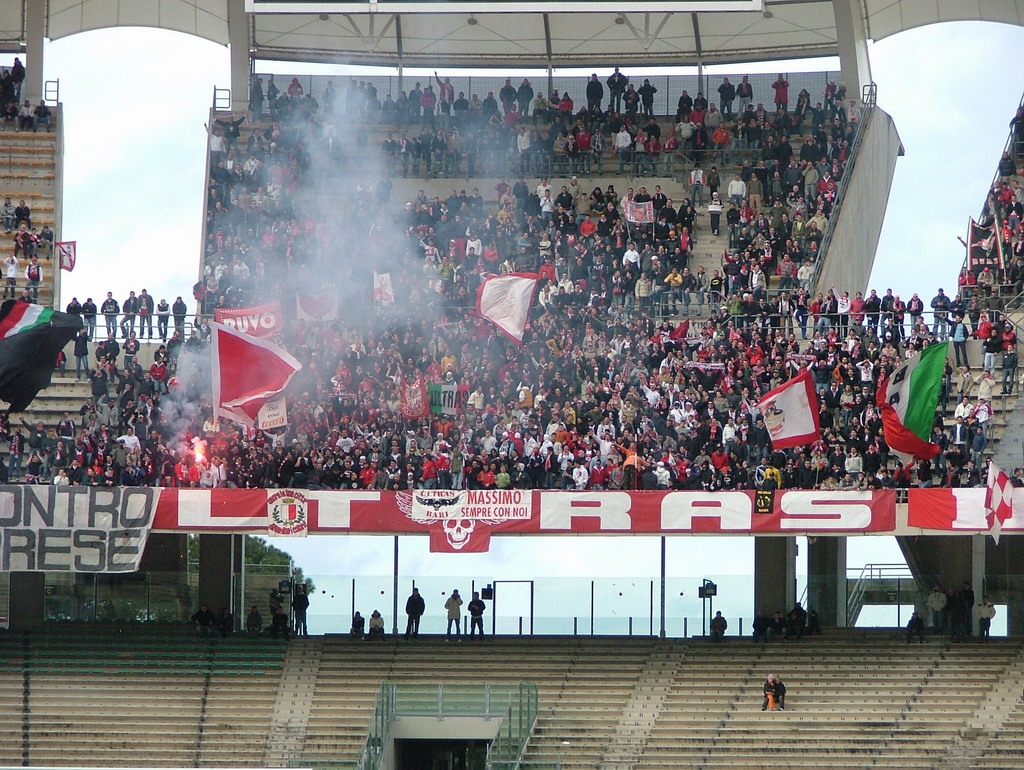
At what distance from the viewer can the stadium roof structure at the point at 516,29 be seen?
48.9 m

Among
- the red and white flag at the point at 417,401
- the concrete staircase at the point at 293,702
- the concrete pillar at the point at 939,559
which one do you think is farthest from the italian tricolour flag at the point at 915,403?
the concrete staircase at the point at 293,702

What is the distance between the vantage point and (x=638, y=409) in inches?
1437

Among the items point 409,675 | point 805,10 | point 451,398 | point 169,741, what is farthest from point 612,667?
point 805,10

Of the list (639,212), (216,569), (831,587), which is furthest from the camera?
(639,212)

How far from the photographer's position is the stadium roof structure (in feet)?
160

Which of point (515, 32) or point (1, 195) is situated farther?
point (515, 32)

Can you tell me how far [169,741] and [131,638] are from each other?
171 inches

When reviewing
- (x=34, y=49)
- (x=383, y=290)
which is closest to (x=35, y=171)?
(x=34, y=49)

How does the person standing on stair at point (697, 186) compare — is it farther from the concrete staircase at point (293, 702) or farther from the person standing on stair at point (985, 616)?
the concrete staircase at point (293, 702)

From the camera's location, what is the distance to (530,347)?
39.0 m

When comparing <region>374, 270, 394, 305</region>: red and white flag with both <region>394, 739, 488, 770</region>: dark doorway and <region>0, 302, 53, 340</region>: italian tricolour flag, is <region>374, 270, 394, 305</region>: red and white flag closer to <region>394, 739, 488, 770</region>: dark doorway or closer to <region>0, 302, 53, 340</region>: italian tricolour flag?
<region>0, 302, 53, 340</region>: italian tricolour flag

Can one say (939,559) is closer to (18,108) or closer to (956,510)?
(956,510)

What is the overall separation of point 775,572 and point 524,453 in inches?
272

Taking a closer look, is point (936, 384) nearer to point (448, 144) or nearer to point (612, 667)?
point (612, 667)
